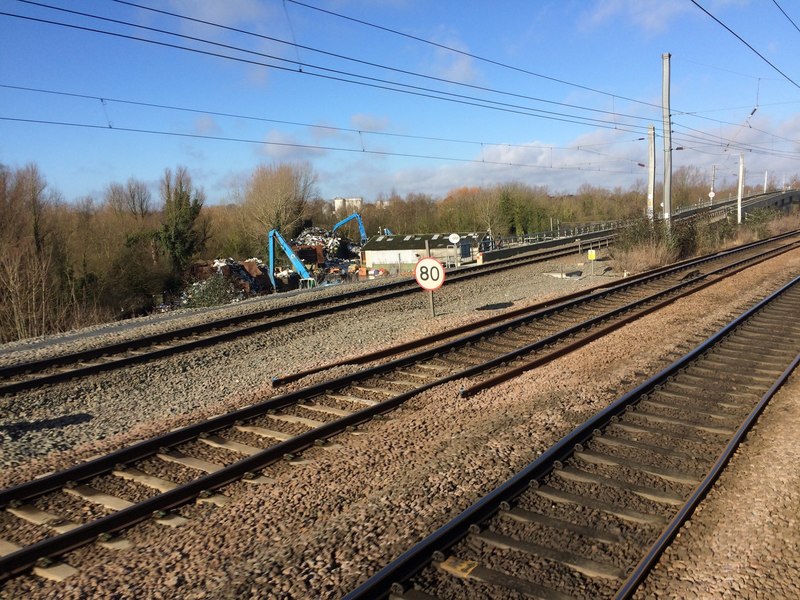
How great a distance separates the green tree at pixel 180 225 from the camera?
1655 inches

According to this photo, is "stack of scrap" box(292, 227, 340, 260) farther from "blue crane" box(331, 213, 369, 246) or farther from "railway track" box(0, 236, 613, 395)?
"railway track" box(0, 236, 613, 395)

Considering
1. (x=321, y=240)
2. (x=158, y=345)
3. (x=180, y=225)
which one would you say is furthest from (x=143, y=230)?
(x=158, y=345)

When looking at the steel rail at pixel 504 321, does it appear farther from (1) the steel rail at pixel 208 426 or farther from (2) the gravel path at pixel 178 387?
(2) the gravel path at pixel 178 387

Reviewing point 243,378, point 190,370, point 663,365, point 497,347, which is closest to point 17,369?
point 190,370

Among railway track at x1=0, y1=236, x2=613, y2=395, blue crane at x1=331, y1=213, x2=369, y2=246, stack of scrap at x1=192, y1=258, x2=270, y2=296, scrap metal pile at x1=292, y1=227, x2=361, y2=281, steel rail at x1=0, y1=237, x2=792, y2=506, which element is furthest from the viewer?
blue crane at x1=331, y1=213, x2=369, y2=246

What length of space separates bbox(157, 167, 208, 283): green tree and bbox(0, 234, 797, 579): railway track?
113 ft

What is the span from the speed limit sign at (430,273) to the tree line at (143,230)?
53.2 ft

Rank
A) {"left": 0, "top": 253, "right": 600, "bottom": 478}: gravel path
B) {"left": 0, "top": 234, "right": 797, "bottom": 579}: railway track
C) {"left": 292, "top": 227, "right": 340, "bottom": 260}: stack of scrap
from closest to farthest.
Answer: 1. {"left": 0, "top": 234, "right": 797, "bottom": 579}: railway track
2. {"left": 0, "top": 253, "right": 600, "bottom": 478}: gravel path
3. {"left": 292, "top": 227, "right": 340, "bottom": 260}: stack of scrap

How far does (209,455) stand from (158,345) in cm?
653

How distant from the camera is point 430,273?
43.7ft

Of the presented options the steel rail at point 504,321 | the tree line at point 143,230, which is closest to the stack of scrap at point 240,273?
the tree line at point 143,230

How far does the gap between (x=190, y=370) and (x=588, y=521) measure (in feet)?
25.3

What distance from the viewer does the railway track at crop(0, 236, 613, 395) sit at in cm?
1002

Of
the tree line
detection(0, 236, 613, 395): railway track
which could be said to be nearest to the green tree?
the tree line
